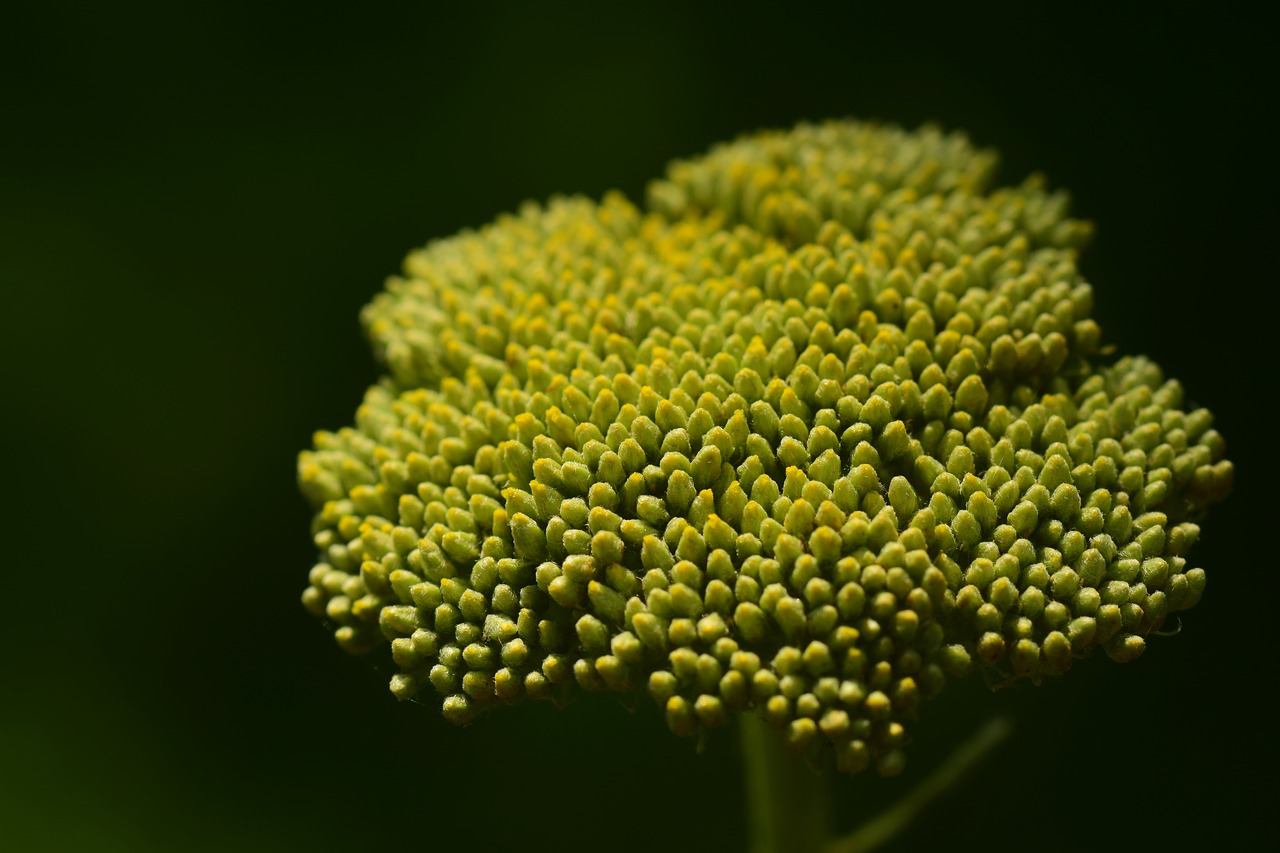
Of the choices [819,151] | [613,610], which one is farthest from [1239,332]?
[613,610]

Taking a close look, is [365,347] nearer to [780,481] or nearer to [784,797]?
[784,797]

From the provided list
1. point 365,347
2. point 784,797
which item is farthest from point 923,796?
point 365,347

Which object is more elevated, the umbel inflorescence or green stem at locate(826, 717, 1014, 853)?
the umbel inflorescence

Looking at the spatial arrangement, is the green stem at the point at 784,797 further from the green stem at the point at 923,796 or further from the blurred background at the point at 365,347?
the blurred background at the point at 365,347

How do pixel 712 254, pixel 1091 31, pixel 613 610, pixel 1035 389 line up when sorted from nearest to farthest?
pixel 613 610, pixel 1035 389, pixel 712 254, pixel 1091 31

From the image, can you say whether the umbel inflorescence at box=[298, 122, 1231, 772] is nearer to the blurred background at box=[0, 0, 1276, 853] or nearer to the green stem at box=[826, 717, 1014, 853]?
the green stem at box=[826, 717, 1014, 853]

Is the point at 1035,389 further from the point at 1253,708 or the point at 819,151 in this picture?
the point at 1253,708

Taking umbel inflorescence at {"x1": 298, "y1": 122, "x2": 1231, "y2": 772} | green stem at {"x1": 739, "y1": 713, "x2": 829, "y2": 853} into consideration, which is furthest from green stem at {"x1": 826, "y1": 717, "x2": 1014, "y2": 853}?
umbel inflorescence at {"x1": 298, "y1": 122, "x2": 1231, "y2": 772}
